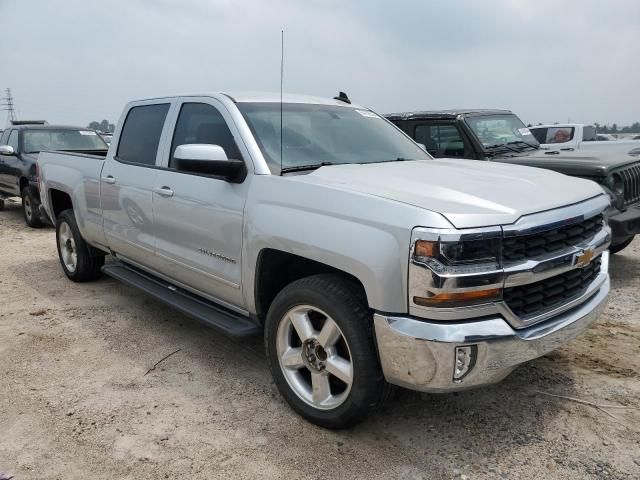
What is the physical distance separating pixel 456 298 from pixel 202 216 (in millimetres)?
1823

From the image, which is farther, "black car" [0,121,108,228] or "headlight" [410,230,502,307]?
"black car" [0,121,108,228]

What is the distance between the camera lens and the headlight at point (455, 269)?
2.31m

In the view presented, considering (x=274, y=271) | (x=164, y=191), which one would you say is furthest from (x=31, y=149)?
(x=274, y=271)

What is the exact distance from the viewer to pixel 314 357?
292 centimetres

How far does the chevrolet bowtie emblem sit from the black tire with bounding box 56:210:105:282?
4.60 m

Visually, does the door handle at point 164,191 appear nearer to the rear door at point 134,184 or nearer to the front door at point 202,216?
the front door at point 202,216

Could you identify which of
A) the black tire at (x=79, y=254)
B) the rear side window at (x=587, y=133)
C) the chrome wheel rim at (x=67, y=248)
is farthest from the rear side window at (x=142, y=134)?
the rear side window at (x=587, y=133)

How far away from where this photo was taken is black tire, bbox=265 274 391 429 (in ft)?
8.50

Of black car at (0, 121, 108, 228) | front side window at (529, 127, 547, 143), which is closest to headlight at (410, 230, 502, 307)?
black car at (0, 121, 108, 228)

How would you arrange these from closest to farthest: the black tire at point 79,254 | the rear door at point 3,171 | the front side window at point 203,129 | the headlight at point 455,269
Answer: the headlight at point 455,269 < the front side window at point 203,129 < the black tire at point 79,254 < the rear door at point 3,171

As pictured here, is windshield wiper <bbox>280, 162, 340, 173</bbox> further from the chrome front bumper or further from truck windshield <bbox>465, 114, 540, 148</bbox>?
truck windshield <bbox>465, 114, 540, 148</bbox>

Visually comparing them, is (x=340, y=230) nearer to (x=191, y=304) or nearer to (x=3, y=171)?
(x=191, y=304)

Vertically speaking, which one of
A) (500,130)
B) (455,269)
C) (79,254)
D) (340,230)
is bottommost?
(79,254)

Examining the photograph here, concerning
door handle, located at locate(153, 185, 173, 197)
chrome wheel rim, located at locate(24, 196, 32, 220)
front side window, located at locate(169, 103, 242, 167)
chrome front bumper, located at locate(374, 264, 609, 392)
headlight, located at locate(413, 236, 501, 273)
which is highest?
front side window, located at locate(169, 103, 242, 167)
